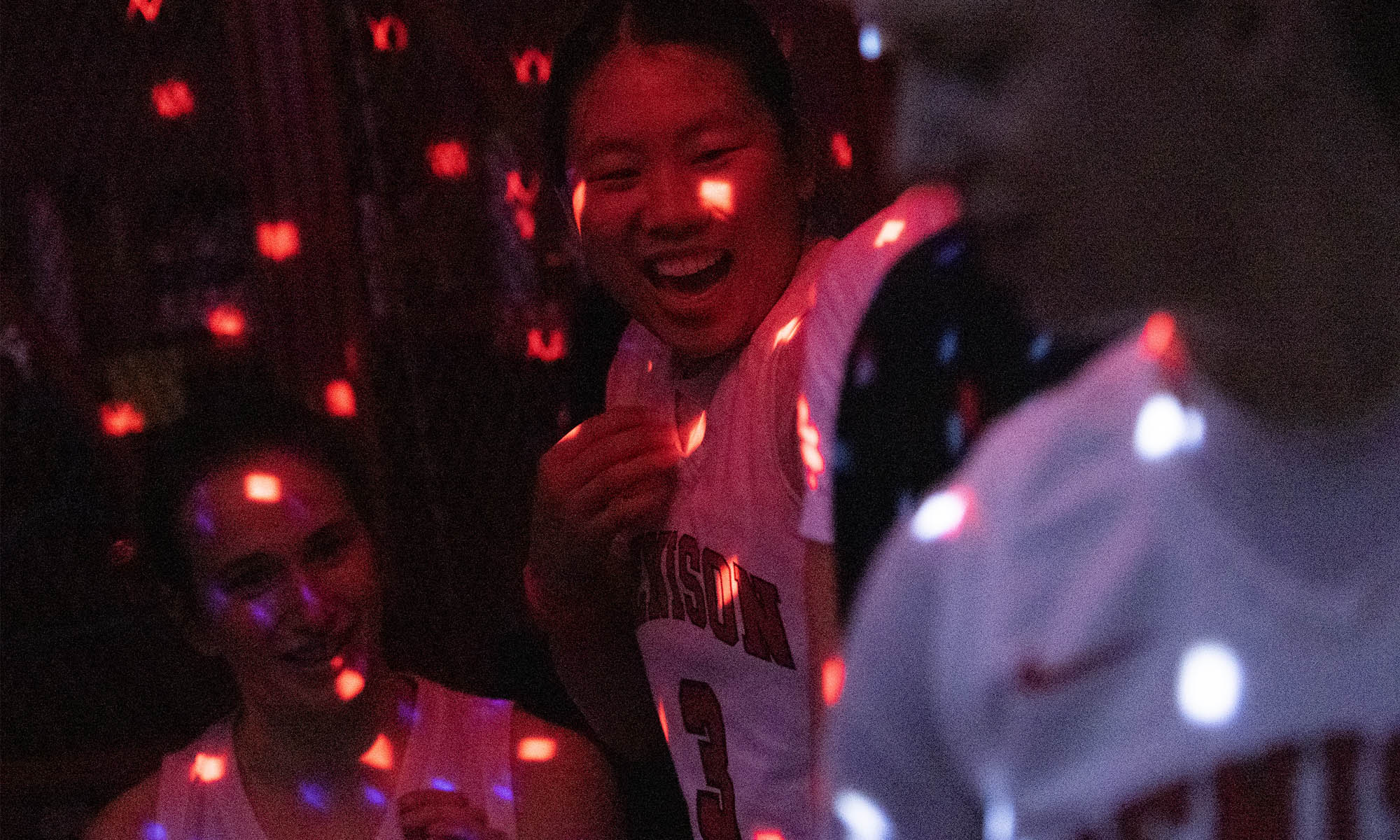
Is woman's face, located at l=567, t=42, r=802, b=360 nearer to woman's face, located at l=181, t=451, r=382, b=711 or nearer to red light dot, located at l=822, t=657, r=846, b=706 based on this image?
red light dot, located at l=822, t=657, r=846, b=706

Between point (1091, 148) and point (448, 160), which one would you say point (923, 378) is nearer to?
point (1091, 148)

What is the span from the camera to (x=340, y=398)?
1798 mm

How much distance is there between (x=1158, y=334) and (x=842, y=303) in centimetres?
21

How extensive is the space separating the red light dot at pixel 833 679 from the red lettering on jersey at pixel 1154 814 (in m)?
0.17

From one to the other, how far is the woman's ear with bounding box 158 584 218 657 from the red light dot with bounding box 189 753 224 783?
0.45 feet

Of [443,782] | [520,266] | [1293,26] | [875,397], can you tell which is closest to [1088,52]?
[1293,26]

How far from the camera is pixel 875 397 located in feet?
2.28

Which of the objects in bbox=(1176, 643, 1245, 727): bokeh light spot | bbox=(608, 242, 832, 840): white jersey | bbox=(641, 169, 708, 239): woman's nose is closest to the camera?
bbox=(1176, 643, 1245, 727): bokeh light spot

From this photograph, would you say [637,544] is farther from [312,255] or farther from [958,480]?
[312,255]

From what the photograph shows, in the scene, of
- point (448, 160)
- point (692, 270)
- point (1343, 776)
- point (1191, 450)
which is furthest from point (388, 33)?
point (1343, 776)

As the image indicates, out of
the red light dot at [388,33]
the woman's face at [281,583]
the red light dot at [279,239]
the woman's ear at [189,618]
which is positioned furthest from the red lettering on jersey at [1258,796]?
the red light dot at [388,33]

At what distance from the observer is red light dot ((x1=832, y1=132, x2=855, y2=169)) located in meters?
1.74

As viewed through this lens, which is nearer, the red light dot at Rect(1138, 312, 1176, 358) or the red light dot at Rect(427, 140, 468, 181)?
the red light dot at Rect(1138, 312, 1176, 358)

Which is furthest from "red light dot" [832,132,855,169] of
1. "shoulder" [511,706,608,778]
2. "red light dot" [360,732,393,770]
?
"red light dot" [360,732,393,770]
